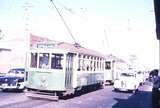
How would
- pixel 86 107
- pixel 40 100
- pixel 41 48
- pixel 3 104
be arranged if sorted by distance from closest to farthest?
1. pixel 3 104
2. pixel 86 107
3. pixel 40 100
4. pixel 41 48

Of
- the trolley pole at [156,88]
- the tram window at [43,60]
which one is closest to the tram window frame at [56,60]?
the tram window at [43,60]

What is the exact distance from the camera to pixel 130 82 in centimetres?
2269

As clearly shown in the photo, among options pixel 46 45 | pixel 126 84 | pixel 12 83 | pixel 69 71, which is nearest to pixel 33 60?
pixel 46 45

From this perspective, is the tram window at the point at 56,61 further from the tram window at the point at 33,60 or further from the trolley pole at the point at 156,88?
the trolley pole at the point at 156,88

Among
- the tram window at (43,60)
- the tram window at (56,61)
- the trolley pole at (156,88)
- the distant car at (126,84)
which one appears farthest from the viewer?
the distant car at (126,84)

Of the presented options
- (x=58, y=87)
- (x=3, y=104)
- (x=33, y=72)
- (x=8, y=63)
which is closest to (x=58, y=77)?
(x=58, y=87)

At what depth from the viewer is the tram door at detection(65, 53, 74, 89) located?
51.2 feet

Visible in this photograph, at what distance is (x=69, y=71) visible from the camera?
A: 16.0 metres

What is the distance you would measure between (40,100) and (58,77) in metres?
1.54

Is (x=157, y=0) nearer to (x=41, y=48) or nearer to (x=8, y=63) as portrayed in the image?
(x=41, y=48)

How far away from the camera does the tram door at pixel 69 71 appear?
15609 millimetres

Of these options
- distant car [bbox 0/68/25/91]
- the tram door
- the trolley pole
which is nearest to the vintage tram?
the tram door

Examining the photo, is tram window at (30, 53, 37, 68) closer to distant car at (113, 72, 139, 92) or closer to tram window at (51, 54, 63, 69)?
tram window at (51, 54, 63, 69)

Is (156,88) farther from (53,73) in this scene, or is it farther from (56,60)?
(56,60)
